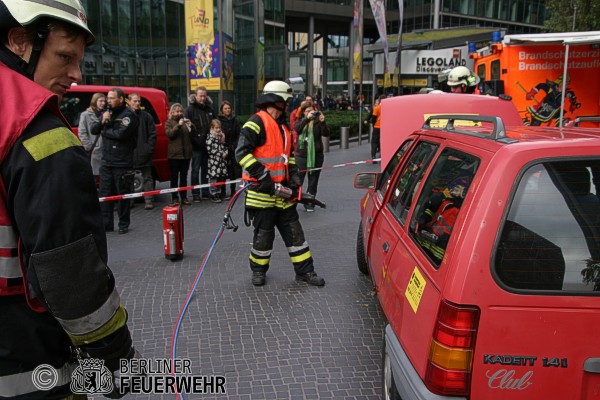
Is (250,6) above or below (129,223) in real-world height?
above

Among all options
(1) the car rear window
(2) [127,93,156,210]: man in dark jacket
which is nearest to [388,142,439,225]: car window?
(2) [127,93,156,210]: man in dark jacket

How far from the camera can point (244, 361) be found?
3775 mm

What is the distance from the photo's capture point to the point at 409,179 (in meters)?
3.45

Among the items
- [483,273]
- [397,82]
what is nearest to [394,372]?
[483,273]

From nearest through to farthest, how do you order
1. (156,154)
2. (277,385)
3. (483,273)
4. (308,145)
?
(483,273)
(277,385)
(308,145)
(156,154)

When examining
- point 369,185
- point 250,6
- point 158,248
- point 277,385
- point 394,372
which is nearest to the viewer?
point 394,372

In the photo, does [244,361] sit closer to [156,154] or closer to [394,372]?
[394,372]

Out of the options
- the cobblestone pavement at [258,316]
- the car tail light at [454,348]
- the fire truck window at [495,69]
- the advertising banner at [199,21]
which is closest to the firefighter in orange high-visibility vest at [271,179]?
the cobblestone pavement at [258,316]

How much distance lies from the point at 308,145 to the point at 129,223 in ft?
10.8

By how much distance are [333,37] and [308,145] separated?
52897 mm

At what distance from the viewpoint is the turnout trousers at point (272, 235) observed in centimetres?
514

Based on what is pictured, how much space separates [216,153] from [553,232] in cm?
759

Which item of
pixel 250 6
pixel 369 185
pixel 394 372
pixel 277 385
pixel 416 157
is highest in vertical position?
pixel 250 6

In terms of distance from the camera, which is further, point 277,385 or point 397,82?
point 397,82
